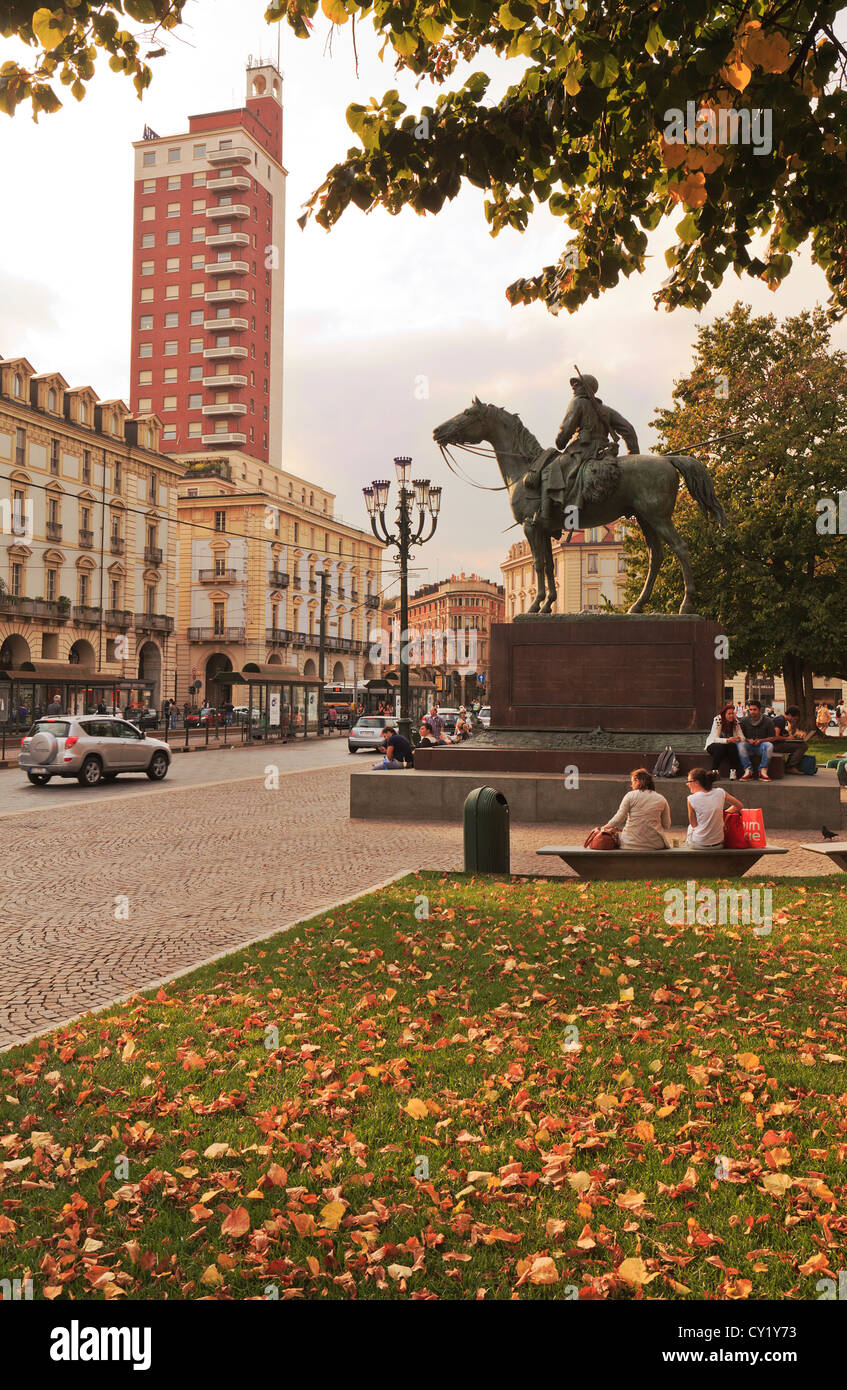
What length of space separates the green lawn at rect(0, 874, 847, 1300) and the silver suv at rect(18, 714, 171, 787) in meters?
17.1

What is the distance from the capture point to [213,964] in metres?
6.72

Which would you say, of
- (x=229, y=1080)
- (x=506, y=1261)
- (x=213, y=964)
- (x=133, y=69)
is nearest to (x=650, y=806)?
(x=213, y=964)

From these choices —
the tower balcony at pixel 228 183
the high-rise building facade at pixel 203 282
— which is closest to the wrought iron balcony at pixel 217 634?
the high-rise building facade at pixel 203 282

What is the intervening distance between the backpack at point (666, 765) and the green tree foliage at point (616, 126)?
928 cm

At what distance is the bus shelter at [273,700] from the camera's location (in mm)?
43438

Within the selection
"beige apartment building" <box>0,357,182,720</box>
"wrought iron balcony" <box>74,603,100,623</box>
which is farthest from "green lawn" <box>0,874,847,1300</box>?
"wrought iron balcony" <box>74,603,100,623</box>

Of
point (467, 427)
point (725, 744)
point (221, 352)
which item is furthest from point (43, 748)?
point (221, 352)

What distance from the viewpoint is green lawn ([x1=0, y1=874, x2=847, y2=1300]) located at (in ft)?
10.2

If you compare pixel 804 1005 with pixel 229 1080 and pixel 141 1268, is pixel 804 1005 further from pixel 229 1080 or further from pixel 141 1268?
pixel 141 1268

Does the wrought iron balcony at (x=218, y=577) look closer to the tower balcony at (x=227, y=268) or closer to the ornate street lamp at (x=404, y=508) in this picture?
the tower balcony at (x=227, y=268)

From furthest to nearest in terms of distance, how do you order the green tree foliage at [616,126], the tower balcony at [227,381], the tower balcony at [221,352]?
the tower balcony at [227,381]
the tower balcony at [221,352]
the green tree foliage at [616,126]

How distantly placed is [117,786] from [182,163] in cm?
7124
